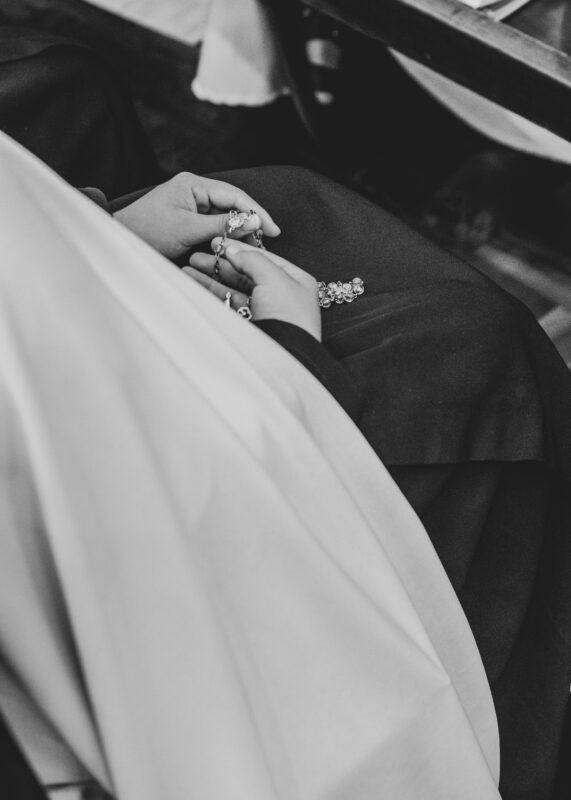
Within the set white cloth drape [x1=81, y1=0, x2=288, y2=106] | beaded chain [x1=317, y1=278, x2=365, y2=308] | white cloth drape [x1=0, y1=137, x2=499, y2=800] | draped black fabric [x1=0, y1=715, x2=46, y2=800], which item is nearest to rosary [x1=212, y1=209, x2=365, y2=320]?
beaded chain [x1=317, y1=278, x2=365, y2=308]

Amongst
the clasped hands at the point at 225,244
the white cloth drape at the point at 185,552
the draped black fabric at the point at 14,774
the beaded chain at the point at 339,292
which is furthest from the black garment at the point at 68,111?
the draped black fabric at the point at 14,774

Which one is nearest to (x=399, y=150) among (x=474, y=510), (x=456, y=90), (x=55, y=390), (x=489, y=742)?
(x=456, y=90)

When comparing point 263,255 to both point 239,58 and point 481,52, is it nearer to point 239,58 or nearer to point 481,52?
point 481,52

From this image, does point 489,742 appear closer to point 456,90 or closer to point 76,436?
point 76,436

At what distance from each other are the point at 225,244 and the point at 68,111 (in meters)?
0.44

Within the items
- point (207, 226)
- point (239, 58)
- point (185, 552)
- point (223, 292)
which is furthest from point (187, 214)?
point (239, 58)

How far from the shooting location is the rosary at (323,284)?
1048 millimetres

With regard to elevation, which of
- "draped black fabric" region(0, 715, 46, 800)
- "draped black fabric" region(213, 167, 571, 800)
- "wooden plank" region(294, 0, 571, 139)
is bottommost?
"draped black fabric" region(213, 167, 571, 800)

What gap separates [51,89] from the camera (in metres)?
1.27

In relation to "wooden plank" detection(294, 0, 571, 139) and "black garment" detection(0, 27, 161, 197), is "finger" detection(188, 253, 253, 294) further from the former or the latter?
"wooden plank" detection(294, 0, 571, 139)

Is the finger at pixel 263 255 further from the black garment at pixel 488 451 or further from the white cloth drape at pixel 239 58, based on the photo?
the white cloth drape at pixel 239 58

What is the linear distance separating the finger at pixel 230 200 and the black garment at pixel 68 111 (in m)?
0.30

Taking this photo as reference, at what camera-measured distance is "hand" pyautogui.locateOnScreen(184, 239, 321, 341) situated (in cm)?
92

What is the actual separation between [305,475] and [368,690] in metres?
0.18
